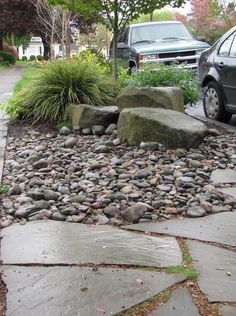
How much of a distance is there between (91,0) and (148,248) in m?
6.47

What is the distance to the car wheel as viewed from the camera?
8.45 meters

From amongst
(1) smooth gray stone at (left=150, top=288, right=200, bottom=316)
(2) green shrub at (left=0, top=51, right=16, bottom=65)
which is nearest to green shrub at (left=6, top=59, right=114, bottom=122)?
(1) smooth gray stone at (left=150, top=288, right=200, bottom=316)

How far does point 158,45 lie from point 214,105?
15.2 feet

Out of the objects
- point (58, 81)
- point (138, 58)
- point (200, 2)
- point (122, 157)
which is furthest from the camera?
point (200, 2)

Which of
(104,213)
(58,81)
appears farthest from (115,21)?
(104,213)

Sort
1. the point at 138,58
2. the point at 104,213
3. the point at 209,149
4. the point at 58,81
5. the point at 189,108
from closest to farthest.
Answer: the point at 104,213 → the point at 209,149 → the point at 58,81 → the point at 189,108 → the point at 138,58

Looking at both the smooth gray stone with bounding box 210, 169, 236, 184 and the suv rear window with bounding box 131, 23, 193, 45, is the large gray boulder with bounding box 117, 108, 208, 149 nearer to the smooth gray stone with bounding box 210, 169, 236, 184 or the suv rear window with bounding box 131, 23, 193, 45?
the smooth gray stone with bounding box 210, 169, 236, 184

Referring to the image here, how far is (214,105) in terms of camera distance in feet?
28.3

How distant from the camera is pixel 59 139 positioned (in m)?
7.14

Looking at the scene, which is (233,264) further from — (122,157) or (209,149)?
(209,149)

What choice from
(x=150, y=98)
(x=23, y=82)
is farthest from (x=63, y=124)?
(x=23, y=82)

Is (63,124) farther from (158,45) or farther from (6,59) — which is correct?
(6,59)

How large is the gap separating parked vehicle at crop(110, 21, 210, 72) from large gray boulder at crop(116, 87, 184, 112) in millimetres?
4740

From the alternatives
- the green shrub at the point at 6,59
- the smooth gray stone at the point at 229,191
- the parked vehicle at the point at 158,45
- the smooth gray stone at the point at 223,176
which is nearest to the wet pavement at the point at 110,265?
the smooth gray stone at the point at 229,191
